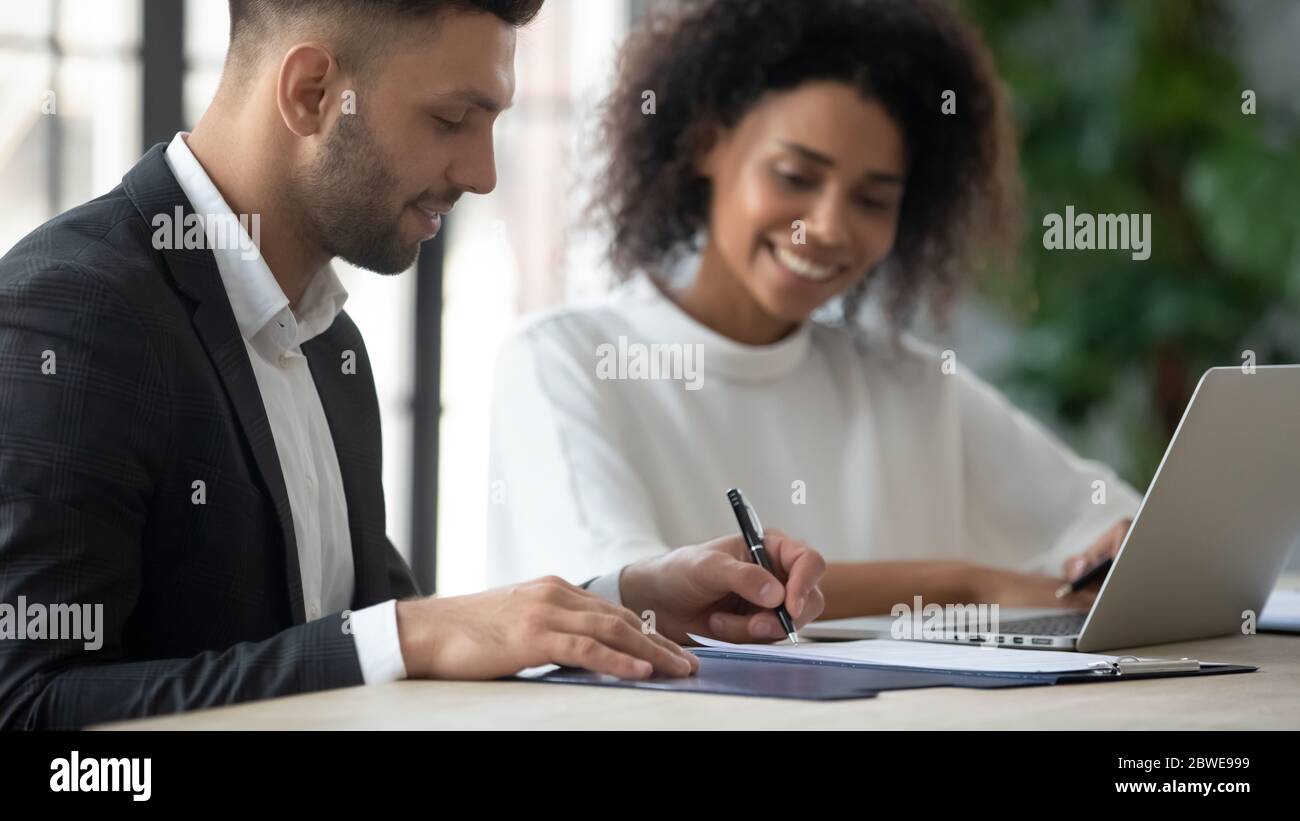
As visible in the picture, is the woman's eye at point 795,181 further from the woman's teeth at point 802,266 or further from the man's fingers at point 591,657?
the man's fingers at point 591,657

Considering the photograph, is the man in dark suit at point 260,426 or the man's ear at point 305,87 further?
the man's ear at point 305,87

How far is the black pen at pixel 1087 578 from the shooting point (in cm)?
188

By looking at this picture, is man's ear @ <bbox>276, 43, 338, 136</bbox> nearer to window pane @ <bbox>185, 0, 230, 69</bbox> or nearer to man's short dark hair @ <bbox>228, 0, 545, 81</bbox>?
man's short dark hair @ <bbox>228, 0, 545, 81</bbox>

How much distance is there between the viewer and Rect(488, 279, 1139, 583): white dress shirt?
2.11 metres

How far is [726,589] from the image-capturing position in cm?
146

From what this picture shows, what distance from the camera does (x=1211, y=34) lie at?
14.6ft

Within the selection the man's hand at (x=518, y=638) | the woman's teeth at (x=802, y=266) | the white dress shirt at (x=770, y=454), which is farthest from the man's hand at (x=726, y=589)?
the woman's teeth at (x=802, y=266)

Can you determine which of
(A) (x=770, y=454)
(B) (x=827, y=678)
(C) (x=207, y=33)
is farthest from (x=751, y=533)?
(C) (x=207, y=33)

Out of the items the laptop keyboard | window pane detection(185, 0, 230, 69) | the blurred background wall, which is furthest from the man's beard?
the blurred background wall

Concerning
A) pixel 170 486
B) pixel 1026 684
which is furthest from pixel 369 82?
pixel 1026 684

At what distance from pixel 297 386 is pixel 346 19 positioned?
381 mm

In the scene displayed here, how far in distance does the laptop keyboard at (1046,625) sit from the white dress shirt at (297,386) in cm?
69
